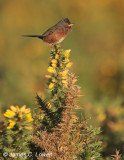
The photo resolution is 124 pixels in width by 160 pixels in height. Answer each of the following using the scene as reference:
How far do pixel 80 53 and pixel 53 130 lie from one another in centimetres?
595

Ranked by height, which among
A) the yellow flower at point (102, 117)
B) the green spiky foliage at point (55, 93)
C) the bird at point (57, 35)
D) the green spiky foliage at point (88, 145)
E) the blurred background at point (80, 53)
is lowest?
the green spiky foliage at point (88, 145)

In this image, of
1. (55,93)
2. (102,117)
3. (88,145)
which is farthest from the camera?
(102,117)

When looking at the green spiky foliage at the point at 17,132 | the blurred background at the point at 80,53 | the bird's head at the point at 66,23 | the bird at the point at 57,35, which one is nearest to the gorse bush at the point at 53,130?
the green spiky foliage at the point at 17,132

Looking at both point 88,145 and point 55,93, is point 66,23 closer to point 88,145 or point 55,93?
point 55,93

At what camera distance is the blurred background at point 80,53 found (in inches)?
104

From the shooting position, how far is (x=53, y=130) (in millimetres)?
1459

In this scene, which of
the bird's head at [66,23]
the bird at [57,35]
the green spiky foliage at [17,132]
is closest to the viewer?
the green spiky foliage at [17,132]

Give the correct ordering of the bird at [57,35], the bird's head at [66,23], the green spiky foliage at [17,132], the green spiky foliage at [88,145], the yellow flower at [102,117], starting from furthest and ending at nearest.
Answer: the bird at [57,35] < the bird's head at [66,23] < the yellow flower at [102,117] < the green spiky foliage at [88,145] < the green spiky foliage at [17,132]

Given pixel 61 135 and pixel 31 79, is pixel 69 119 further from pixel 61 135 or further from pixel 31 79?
pixel 31 79

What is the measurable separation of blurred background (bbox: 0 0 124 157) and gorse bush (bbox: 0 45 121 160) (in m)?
0.75

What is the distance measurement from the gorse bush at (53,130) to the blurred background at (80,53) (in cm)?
75

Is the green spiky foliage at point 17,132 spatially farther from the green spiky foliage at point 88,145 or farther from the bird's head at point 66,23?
the bird's head at point 66,23

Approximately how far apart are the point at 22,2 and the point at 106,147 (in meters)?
9.55

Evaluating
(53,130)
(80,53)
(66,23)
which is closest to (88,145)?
(53,130)
